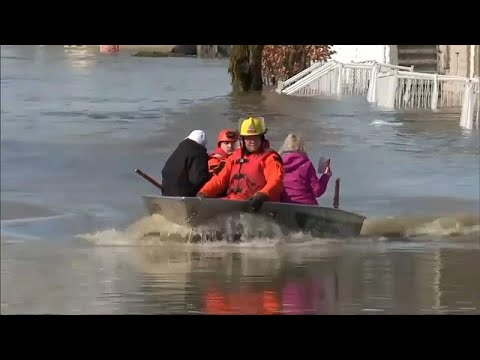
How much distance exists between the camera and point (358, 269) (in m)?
5.85

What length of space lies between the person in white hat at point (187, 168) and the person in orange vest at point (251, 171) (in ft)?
0.20

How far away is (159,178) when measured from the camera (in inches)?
238

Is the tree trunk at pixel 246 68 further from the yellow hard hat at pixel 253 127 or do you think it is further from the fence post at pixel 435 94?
the fence post at pixel 435 94

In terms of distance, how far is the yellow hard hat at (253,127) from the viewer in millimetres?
5910

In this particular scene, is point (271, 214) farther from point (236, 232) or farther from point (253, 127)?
point (253, 127)

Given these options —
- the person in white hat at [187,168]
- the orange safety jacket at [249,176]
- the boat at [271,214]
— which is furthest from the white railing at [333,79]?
the boat at [271,214]

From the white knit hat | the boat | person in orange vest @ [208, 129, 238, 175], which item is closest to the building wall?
the boat

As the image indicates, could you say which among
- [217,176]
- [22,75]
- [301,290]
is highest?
[22,75]

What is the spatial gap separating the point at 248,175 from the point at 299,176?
0.28 m

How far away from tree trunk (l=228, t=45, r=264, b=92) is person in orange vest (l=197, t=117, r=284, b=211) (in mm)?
259

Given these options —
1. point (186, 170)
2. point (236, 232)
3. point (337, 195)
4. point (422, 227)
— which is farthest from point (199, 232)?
point (422, 227)

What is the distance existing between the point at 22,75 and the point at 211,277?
1.31 meters
